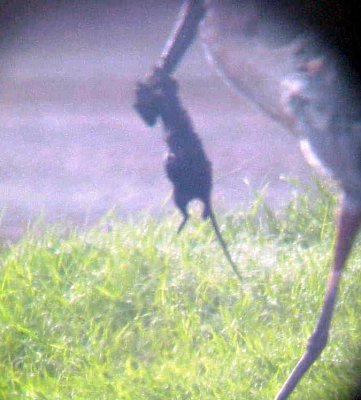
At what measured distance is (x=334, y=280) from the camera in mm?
2096

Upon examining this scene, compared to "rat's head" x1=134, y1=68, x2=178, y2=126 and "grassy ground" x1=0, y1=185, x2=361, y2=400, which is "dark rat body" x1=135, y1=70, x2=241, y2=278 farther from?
"grassy ground" x1=0, y1=185, x2=361, y2=400

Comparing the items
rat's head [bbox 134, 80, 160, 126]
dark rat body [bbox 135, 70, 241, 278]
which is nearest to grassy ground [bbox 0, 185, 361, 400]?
dark rat body [bbox 135, 70, 241, 278]

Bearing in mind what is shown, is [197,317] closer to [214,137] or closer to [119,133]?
[214,137]

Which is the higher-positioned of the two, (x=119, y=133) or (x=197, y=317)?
(x=197, y=317)

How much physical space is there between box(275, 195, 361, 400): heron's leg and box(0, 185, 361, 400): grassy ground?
0.17 meters

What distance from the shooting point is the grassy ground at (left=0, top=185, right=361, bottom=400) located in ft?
7.82

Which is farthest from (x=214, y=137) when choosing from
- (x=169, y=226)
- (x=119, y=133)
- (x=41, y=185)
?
(x=169, y=226)

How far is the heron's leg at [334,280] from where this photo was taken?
2033mm

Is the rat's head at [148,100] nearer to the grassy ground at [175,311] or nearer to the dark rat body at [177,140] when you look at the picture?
the dark rat body at [177,140]

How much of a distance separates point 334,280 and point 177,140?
0.59 m

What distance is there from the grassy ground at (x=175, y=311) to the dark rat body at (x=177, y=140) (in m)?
0.60

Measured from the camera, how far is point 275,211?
3287 millimetres

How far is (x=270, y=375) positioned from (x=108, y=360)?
0.55 metres

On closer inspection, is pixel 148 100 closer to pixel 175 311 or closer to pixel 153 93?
pixel 153 93
